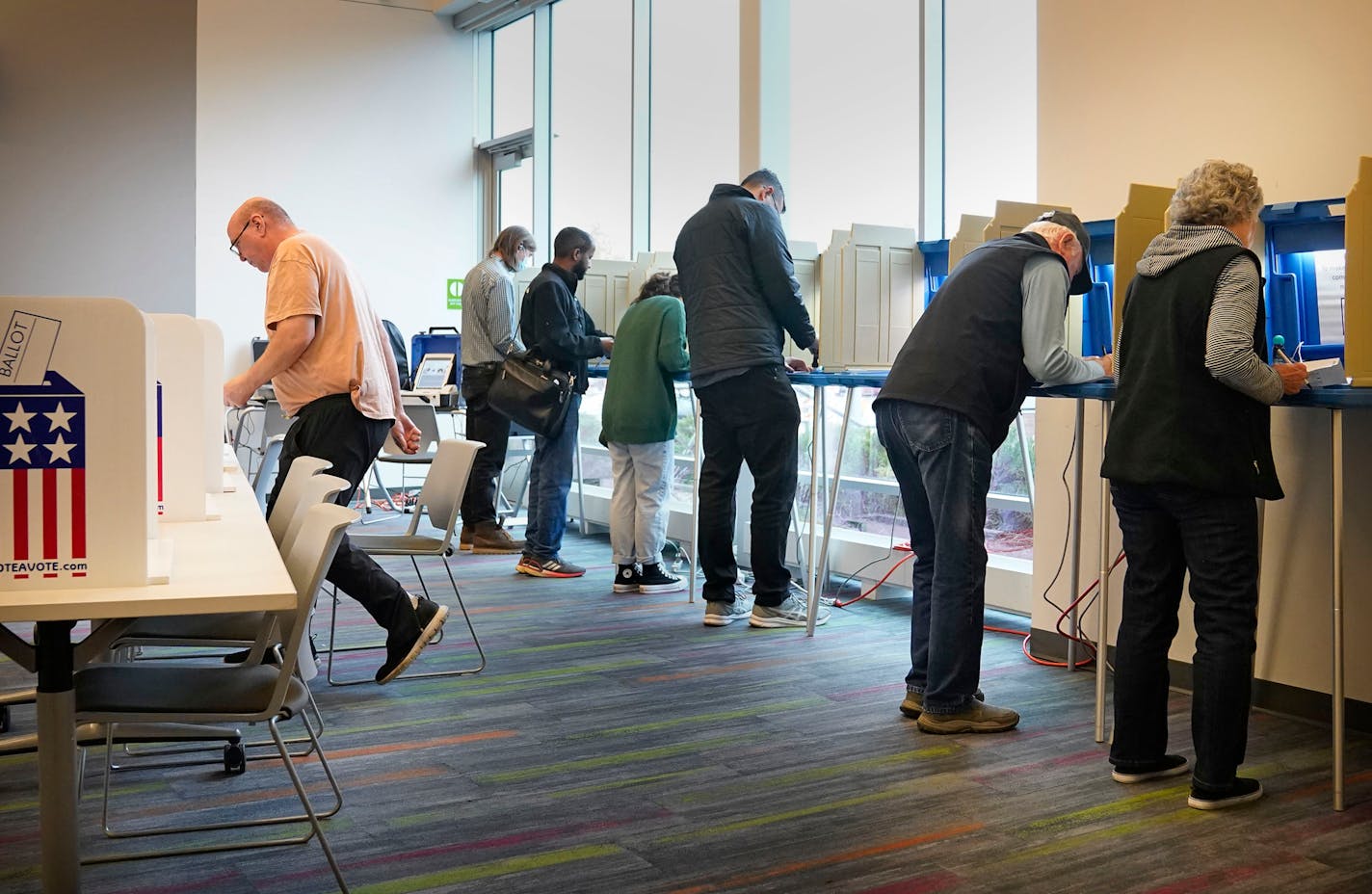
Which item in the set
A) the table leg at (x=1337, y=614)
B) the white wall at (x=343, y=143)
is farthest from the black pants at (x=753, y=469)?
the white wall at (x=343, y=143)

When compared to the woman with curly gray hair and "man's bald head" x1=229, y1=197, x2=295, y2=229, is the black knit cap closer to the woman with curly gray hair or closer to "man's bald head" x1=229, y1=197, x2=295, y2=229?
the woman with curly gray hair

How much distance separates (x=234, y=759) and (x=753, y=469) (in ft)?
6.71

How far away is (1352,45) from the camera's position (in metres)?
3.19

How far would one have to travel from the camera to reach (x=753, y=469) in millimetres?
4363

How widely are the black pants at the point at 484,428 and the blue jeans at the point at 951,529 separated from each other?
3.16 m

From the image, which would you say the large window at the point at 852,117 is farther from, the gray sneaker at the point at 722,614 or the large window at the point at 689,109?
the gray sneaker at the point at 722,614

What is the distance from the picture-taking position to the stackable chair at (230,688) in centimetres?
201

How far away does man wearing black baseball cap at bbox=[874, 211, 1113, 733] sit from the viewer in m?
3.01

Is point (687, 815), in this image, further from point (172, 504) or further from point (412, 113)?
point (412, 113)

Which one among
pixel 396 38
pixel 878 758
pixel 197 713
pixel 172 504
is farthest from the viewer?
pixel 396 38

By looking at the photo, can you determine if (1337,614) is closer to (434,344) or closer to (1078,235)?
(1078,235)

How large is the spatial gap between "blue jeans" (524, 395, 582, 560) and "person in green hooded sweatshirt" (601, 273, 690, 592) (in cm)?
49

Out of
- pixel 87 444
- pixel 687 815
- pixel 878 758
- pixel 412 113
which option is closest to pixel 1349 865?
pixel 878 758

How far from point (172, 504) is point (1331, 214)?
106 inches
